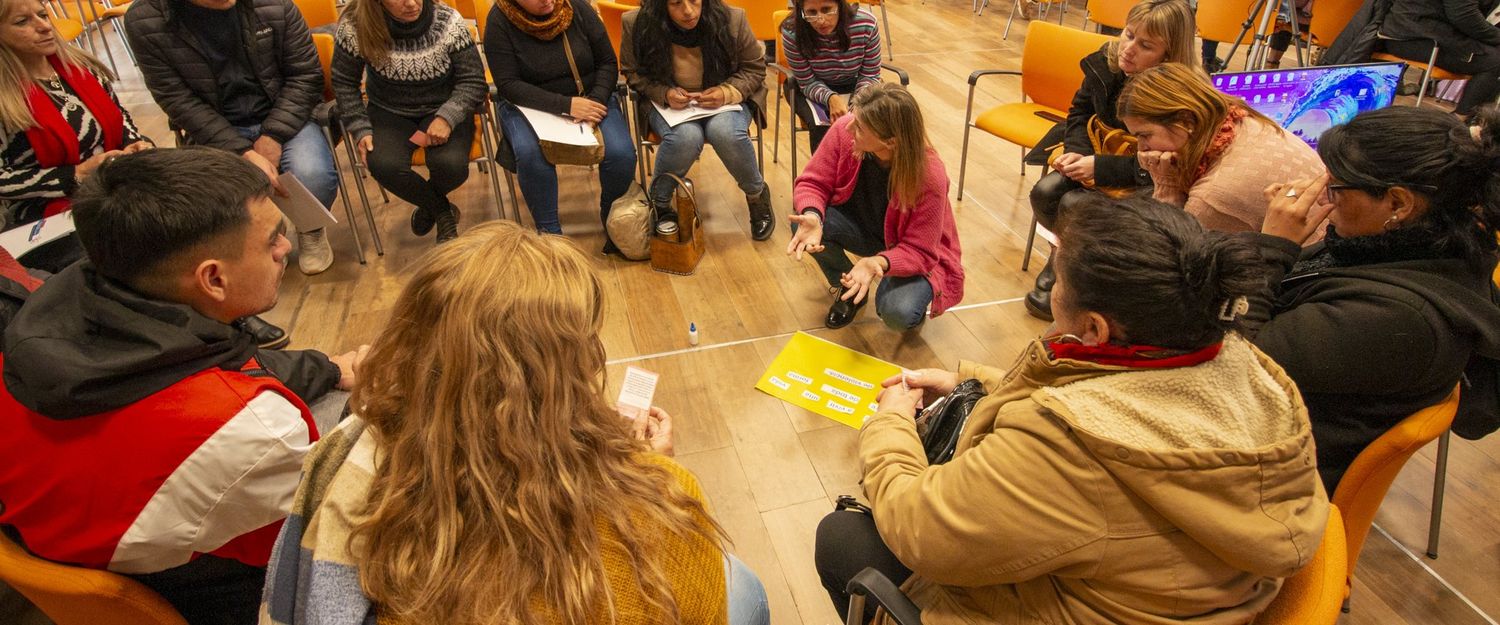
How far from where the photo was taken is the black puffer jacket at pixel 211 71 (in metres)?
2.78

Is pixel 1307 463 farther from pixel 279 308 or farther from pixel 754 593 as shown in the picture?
pixel 279 308

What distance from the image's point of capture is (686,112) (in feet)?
10.8

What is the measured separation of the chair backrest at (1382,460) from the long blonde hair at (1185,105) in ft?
3.20

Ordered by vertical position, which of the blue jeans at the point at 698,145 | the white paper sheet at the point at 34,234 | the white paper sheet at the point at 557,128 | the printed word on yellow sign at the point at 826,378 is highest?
the white paper sheet at the point at 34,234

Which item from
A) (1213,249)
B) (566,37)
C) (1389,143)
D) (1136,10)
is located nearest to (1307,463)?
(1213,249)

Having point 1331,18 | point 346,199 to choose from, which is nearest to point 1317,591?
point 346,199

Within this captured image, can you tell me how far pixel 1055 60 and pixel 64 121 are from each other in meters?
3.54

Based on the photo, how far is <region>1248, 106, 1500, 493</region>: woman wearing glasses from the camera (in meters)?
1.32

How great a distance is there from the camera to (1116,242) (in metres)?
1.02

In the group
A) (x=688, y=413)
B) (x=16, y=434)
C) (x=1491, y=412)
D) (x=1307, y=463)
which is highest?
(x=1307, y=463)

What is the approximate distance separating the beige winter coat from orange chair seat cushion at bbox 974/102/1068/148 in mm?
2308

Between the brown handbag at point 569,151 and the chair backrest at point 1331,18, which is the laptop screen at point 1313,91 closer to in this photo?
the brown handbag at point 569,151

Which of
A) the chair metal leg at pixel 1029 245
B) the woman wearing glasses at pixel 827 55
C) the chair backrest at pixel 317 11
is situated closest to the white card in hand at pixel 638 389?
the woman wearing glasses at pixel 827 55

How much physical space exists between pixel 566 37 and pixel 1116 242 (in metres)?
2.67
